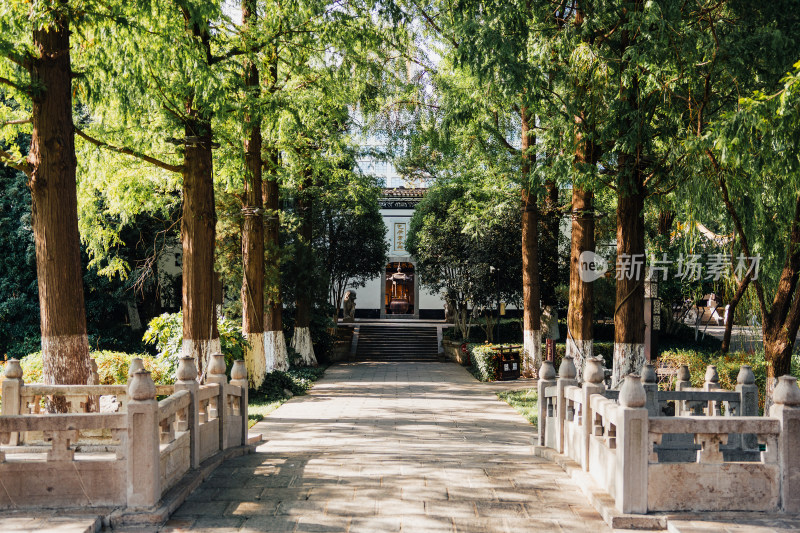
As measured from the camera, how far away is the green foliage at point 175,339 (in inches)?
505

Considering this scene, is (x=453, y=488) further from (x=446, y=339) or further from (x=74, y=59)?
(x=446, y=339)

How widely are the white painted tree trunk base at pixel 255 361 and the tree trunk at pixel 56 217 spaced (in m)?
7.23

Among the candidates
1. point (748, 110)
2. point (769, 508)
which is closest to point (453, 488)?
point (769, 508)

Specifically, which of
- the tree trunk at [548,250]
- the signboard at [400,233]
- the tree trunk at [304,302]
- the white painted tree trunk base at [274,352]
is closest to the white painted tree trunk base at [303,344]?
the tree trunk at [304,302]

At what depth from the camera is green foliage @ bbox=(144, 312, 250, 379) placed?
1282 cm

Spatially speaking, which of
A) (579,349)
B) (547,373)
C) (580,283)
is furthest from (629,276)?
(547,373)

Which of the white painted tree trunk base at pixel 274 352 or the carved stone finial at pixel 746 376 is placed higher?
the carved stone finial at pixel 746 376

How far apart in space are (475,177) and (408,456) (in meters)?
12.8

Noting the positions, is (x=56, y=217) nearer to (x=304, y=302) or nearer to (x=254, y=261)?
(x=254, y=261)

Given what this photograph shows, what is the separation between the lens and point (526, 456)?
809cm

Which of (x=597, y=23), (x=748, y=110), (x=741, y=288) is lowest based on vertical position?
(x=741, y=288)

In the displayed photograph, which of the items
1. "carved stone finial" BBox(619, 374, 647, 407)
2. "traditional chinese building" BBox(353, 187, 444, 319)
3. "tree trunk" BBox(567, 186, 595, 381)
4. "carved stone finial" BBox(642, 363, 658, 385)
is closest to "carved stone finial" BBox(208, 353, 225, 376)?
"carved stone finial" BBox(619, 374, 647, 407)

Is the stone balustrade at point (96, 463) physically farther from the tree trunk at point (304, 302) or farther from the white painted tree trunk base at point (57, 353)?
the tree trunk at point (304, 302)

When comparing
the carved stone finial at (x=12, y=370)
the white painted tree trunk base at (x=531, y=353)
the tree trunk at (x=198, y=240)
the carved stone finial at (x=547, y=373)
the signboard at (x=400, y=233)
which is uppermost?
the signboard at (x=400, y=233)
